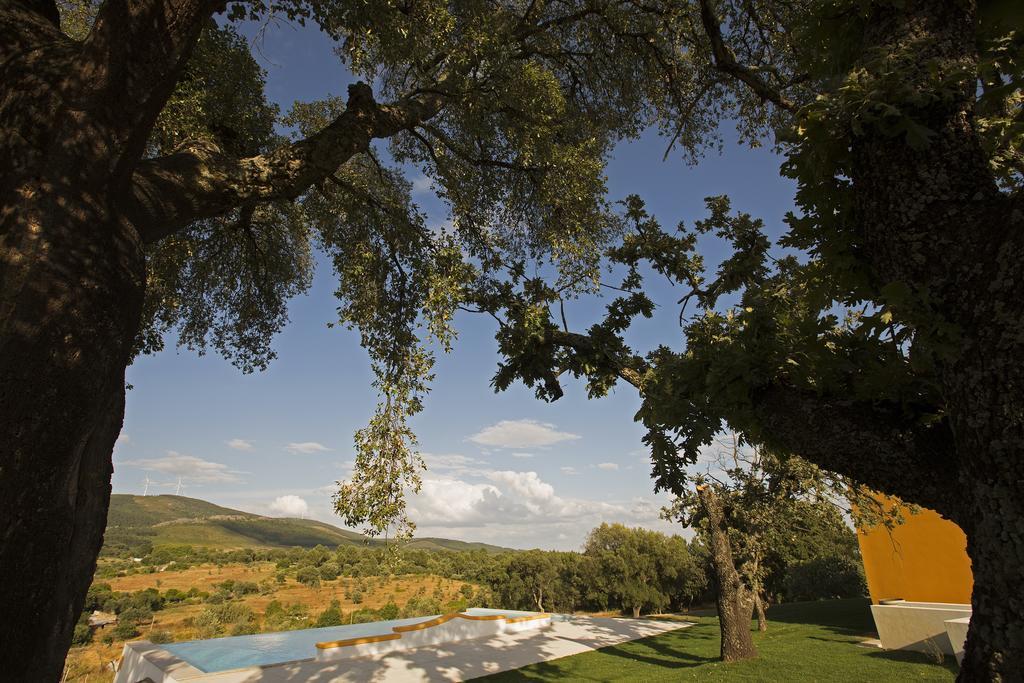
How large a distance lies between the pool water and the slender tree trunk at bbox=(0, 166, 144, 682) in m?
17.7

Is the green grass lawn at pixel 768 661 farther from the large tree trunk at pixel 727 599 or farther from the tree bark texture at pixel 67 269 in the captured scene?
the tree bark texture at pixel 67 269

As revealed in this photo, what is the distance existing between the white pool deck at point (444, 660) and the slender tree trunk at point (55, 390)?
38.9ft

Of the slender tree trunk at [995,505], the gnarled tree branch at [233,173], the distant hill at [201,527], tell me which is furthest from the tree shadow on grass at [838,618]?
the distant hill at [201,527]

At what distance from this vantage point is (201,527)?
228 feet

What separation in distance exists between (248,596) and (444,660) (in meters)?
27.0

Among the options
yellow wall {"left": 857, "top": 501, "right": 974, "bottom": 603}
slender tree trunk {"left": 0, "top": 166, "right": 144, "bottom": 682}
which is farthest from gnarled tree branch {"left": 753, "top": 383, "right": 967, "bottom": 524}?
yellow wall {"left": 857, "top": 501, "right": 974, "bottom": 603}

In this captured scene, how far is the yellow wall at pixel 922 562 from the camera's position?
14898mm

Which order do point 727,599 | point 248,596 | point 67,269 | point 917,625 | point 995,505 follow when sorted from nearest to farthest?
point 995,505
point 67,269
point 917,625
point 727,599
point 248,596

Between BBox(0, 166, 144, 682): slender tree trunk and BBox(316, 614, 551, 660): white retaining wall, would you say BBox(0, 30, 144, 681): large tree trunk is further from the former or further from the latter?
BBox(316, 614, 551, 660): white retaining wall

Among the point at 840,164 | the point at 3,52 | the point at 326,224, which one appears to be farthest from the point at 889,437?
the point at 326,224

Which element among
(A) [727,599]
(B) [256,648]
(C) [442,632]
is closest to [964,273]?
(A) [727,599]

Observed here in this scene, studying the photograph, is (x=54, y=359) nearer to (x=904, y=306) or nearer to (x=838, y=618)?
(x=904, y=306)

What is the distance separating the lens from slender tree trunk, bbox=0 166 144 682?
270cm

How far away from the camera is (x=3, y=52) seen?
3.80 metres
